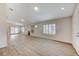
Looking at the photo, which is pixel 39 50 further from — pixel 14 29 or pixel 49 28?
pixel 14 29

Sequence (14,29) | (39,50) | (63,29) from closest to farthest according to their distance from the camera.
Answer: (39,50), (63,29), (14,29)

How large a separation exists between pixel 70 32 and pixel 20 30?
13998 mm

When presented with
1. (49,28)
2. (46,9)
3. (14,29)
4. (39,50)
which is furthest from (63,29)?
(14,29)

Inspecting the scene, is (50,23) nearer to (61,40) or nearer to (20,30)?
(61,40)

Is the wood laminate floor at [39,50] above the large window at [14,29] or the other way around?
the other way around

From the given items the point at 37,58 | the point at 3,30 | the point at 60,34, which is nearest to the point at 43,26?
the point at 60,34

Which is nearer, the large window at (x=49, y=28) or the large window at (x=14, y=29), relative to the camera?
the large window at (x=49, y=28)

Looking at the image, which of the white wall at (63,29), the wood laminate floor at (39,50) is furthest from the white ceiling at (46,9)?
the wood laminate floor at (39,50)

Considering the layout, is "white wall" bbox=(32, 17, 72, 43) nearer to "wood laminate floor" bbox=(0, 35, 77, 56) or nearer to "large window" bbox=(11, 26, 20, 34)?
"wood laminate floor" bbox=(0, 35, 77, 56)

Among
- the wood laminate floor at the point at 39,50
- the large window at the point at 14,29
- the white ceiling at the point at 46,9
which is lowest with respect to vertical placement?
the wood laminate floor at the point at 39,50

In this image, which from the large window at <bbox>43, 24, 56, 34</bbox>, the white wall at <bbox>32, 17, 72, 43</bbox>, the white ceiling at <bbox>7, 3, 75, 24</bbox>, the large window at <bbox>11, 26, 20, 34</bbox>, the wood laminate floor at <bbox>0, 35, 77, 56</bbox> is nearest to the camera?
the wood laminate floor at <bbox>0, 35, 77, 56</bbox>

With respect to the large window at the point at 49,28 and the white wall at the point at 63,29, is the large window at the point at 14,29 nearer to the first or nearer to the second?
the large window at the point at 49,28

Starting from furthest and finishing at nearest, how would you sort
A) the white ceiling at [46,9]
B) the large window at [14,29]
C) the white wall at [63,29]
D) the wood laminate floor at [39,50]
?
the large window at [14,29] < the white wall at [63,29] < the white ceiling at [46,9] < the wood laminate floor at [39,50]

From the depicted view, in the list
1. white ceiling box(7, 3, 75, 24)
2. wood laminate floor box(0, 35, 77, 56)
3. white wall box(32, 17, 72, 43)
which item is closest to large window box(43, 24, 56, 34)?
white wall box(32, 17, 72, 43)
